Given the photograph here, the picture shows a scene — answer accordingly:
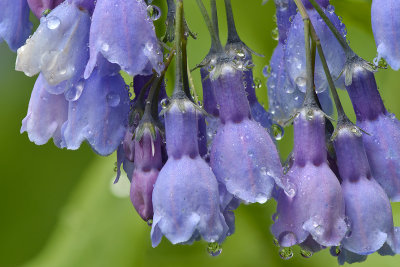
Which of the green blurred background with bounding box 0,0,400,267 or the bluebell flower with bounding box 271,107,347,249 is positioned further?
the green blurred background with bounding box 0,0,400,267

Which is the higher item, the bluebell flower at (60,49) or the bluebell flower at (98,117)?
the bluebell flower at (60,49)

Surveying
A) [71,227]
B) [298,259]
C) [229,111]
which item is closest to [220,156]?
[229,111]

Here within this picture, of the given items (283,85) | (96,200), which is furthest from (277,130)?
(96,200)

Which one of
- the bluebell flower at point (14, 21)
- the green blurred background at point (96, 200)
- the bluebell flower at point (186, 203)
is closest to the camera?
the bluebell flower at point (186, 203)

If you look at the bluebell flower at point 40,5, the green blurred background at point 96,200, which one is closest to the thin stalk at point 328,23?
the bluebell flower at point 40,5

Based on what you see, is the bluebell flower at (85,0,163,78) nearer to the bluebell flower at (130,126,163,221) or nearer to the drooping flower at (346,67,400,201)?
the bluebell flower at (130,126,163,221)

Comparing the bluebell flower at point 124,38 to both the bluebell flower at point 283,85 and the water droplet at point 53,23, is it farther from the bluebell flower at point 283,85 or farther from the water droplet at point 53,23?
the bluebell flower at point 283,85

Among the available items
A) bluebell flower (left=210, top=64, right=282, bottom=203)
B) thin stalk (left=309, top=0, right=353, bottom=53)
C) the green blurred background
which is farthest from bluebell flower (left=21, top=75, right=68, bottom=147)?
the green blurred background

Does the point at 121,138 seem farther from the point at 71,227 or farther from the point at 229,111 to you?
the point at 71,227
